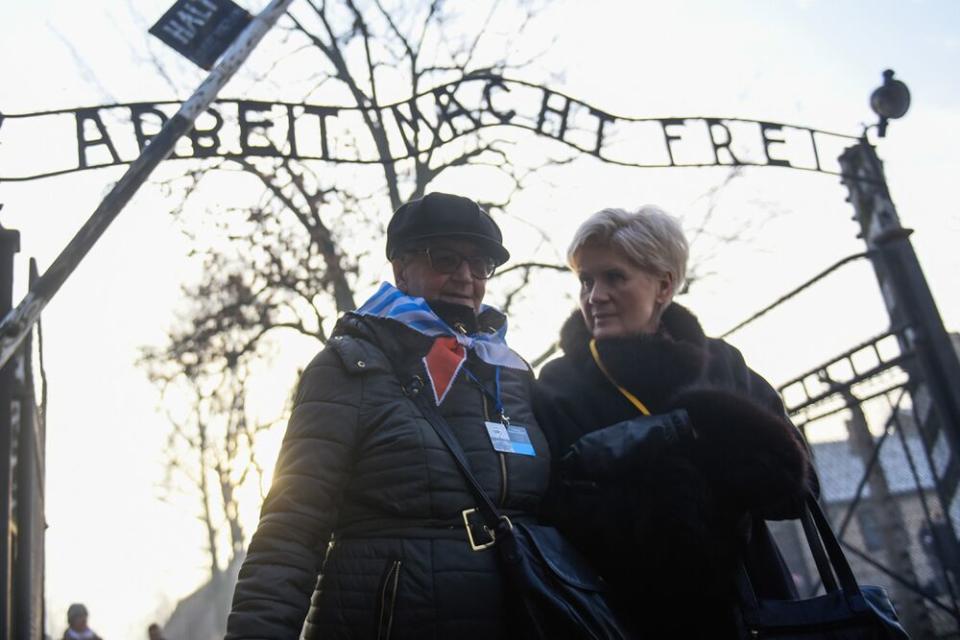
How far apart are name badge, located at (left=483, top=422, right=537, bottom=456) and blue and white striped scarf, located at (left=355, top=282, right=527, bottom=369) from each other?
0.69ft

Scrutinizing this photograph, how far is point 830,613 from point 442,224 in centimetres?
136

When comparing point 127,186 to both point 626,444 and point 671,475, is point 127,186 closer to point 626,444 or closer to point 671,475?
point 626,444

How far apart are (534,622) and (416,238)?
1069 mm

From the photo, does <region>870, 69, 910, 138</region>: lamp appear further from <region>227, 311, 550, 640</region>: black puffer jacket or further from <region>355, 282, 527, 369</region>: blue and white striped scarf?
<region>227, 311, 550, 640</region>: black puffer jacket

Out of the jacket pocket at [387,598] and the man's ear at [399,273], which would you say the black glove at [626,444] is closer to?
the jacket pocket at [387,598]

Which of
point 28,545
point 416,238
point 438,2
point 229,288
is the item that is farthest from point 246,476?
point 416,238

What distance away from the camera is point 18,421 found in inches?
158

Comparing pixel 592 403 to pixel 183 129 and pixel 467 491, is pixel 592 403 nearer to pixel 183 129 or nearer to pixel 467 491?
pixel 467 491

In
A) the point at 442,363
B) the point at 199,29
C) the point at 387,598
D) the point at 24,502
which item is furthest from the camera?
the point at 24,502

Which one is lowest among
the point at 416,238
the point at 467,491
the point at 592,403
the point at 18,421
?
the point at 467,491

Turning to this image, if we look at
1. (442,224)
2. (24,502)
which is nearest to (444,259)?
(442,224)

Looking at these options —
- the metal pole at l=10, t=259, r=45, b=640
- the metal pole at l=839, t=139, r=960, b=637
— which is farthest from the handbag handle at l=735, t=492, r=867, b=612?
the metal pole at l=839, t=139, r=960, b=637

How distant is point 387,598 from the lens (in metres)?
1.77

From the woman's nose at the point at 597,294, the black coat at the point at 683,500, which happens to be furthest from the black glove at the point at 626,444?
the woman's nose at the point at 597,294
